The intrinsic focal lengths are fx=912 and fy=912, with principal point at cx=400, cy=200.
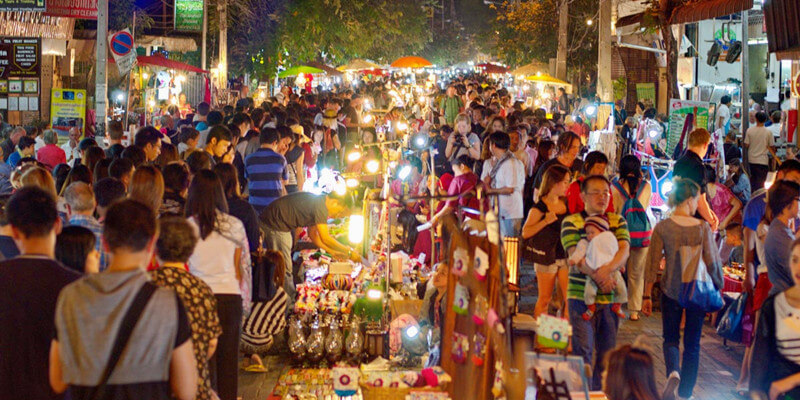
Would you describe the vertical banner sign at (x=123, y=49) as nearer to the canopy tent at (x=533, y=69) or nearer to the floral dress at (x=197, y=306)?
the floral dress at (x=197, y=306)

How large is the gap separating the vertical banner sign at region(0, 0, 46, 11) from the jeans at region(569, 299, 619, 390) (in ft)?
44.5

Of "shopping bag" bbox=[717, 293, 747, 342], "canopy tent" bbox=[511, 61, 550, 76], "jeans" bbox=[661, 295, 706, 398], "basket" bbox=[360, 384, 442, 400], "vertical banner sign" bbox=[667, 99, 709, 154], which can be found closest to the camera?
"basket" bbox=[360, 384, 442, 400]

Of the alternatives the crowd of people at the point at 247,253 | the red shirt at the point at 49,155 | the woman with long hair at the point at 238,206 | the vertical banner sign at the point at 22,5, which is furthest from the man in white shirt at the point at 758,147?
the vertical banner sign at the point at 22,5

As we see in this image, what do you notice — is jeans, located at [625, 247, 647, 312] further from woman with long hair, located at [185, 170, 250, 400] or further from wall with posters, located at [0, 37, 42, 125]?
wall with posters, located at [0, 37, 42, 125]

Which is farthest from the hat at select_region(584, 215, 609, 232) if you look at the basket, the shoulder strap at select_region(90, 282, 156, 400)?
the shoulder strap at select_region(90, 282, 156, 400)

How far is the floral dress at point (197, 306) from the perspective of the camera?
4.36 m

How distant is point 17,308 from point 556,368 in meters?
2.67

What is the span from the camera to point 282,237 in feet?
27.7

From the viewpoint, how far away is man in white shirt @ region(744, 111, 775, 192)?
16.7m

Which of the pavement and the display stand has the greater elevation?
the display stand

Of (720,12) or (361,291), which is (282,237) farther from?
(720,12)

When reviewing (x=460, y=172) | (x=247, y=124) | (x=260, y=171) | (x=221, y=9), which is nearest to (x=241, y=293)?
(x=260, y=171)

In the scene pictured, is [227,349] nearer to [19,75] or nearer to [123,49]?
[123,49]

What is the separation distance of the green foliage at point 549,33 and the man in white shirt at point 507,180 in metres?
24.2
